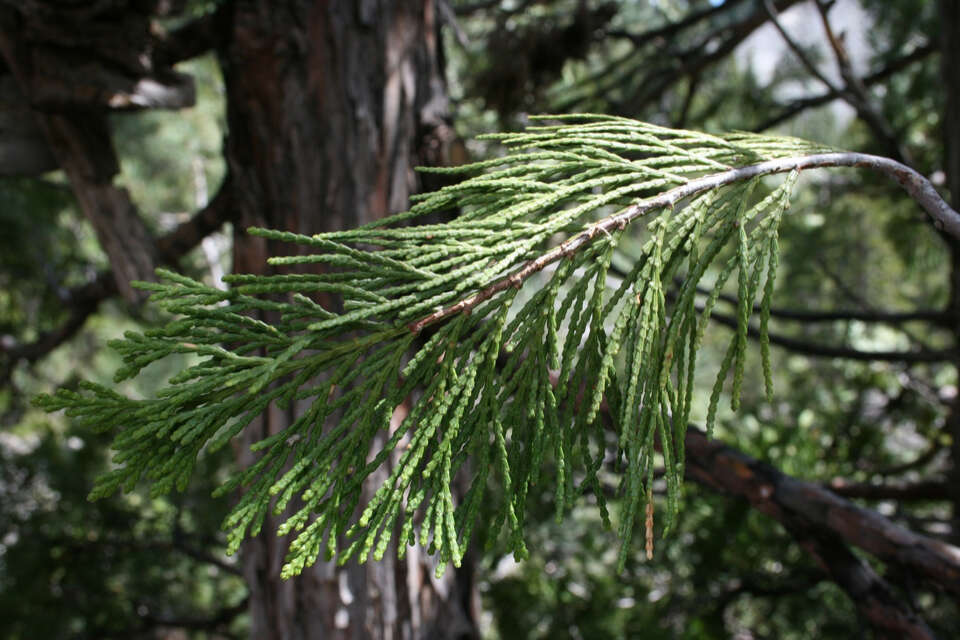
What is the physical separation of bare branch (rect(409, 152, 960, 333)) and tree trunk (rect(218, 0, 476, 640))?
894mm

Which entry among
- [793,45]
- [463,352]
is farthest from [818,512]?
[793,45]

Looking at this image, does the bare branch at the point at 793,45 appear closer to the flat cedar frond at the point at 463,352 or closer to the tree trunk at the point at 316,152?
the tree trunk at the point at 316,152

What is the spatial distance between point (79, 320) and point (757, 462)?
7.52ft

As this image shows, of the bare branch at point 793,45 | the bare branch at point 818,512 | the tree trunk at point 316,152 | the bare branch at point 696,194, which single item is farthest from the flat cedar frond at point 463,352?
the bare branch at point 793,45

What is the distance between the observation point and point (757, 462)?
1.56 m

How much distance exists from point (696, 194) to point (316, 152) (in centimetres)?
109

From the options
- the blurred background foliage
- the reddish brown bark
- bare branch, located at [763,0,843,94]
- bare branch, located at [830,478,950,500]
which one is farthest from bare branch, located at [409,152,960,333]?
bare branch, located at [830,478,950,500]

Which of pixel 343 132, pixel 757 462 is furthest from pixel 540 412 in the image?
pixel 343 132

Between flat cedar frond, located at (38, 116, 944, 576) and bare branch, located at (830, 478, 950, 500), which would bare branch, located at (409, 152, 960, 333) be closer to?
flat cedar frond, located at (38, 116, 944, 576)

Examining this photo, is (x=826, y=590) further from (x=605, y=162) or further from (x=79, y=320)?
(x=79, y=320)

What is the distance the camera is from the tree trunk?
1.73 m

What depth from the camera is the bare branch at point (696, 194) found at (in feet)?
3.06

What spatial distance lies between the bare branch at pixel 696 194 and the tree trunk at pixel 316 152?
2.93ft

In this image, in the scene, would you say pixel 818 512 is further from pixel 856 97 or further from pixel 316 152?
pixel 316 152
